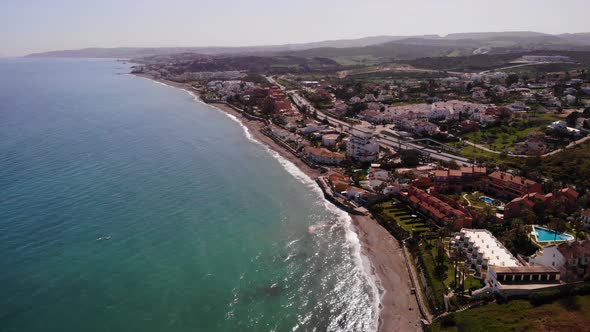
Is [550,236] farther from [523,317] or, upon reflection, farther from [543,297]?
[523,317]

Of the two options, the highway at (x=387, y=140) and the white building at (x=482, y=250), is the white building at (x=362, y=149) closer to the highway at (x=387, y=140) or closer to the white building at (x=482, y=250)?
the highway at (x=387, y=140)

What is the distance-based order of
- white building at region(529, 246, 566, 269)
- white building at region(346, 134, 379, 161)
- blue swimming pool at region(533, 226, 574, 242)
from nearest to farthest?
white building at region(529, 246, 566, 269) < blue swimming pool at region(533, 226, 574, 242) < white building at region(346, 134, 379, 161)

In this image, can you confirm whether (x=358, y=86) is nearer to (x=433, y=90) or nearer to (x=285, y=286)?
(x=433, y=90)

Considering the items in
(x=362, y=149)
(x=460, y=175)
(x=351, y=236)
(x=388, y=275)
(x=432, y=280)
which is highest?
(x=362, y=149)

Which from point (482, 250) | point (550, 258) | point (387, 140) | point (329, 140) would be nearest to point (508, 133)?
point (387, 140)

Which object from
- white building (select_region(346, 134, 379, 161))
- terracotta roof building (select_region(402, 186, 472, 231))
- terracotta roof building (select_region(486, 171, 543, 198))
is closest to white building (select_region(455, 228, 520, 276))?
terracotta roof building (select_region(402, 186, 472, 231))

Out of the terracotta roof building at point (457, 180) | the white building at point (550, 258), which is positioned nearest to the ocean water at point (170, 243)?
the white building at point (550, 258)

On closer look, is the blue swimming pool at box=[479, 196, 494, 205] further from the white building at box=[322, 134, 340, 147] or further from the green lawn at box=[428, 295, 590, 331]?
the white building at box=[322, 134, 340, 147]
